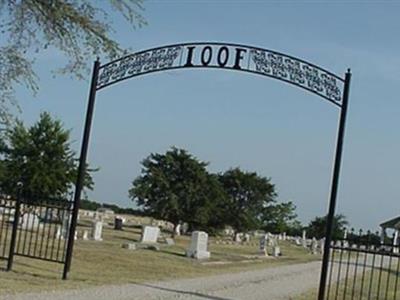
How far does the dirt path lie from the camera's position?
13.6 meters

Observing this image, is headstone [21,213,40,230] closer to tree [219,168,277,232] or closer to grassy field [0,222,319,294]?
grassy field [0,222,319,294]

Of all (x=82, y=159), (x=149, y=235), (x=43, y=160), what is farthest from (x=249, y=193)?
(x=82, y=159)

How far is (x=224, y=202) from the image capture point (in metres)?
65.1

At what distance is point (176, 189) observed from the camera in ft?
191

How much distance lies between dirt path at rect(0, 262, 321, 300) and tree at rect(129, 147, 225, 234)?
111 ft

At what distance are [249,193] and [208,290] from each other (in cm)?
6357

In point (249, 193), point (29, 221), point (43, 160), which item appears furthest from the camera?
point (249, 193)

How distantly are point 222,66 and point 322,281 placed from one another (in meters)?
4.72

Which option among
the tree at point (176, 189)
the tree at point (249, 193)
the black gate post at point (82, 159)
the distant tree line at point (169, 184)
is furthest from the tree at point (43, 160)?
the black gate post at point (82, 159)

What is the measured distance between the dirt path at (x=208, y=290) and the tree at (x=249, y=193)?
5018cm

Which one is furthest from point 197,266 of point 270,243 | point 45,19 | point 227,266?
point 270,243

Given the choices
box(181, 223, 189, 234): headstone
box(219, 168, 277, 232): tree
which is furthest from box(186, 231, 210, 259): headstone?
box(219, 168, 277, 232): tree

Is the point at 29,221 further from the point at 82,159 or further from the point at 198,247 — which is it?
the point at 82,159

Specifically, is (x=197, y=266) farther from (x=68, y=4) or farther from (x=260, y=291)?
(x=68, y=4)
